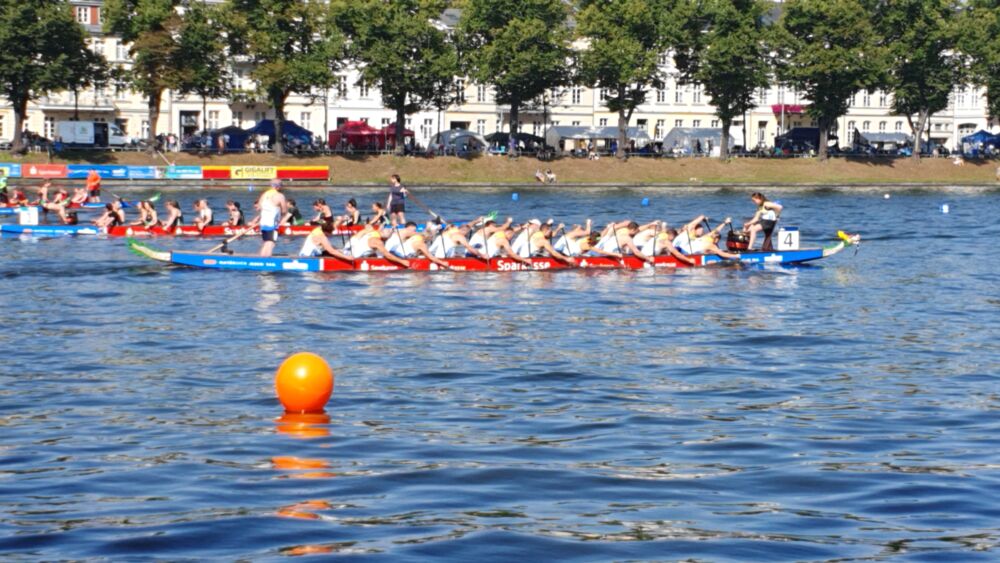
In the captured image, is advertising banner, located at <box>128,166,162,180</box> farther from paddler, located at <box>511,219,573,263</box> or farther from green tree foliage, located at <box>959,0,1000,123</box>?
green tree foliage, located at <box>959,0,1000,123</box>

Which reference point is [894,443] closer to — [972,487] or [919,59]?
[972,487]

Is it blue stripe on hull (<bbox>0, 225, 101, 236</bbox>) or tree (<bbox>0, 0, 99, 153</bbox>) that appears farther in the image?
tree (<bbox>0, 0, 99, 153</bbox>)

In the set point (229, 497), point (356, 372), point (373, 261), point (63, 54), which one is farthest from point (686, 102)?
point (229, 497)

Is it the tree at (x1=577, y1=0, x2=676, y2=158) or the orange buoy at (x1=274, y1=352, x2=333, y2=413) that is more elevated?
the tree at (x1=577, y1=0, x2=676, y2=158)

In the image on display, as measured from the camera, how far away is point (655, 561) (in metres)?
13.3

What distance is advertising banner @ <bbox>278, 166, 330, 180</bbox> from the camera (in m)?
91.8

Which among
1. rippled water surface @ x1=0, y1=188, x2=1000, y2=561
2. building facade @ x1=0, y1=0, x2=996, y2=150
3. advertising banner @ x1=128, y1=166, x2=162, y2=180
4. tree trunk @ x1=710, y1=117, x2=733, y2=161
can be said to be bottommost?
rippled water surface @ x1=0, y1=188, x2=1000, y2=561

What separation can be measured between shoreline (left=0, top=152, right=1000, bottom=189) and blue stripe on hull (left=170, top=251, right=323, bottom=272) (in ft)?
169

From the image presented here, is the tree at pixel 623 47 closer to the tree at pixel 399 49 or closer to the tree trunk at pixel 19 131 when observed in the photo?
the tree at pixel 399 49

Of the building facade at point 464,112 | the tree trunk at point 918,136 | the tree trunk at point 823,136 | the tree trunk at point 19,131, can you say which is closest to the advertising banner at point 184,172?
the tree trunk at point 19,131

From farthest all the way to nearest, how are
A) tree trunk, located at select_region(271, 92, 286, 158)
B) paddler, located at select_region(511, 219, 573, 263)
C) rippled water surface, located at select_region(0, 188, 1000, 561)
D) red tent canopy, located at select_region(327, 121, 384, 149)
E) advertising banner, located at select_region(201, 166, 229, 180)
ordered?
red tent canopy, located at select_region(327, 121, 384, 149), tree trunk, located at select_region(271, 92, 286, 158), advertising banner, located at select_region(201, 166, 229, 180), paddler, located at select_region(511, 219, 573, 263), rippled water surface, located at select_region(0, 188, 1000, 561)

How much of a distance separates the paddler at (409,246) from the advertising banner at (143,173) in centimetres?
5305

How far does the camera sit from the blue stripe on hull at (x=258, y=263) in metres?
36.7

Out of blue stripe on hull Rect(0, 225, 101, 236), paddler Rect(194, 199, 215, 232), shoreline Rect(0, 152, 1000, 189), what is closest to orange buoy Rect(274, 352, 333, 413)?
paddler Rect(194, 199, 215, 232)
